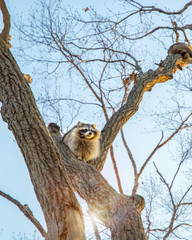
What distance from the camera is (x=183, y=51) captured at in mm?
6770

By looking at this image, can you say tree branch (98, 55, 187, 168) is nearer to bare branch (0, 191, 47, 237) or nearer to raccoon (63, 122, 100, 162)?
raccoon (63, 122, 100, 162)

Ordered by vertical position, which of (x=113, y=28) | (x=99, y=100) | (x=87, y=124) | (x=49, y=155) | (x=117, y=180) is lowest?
(x=49, y=155)

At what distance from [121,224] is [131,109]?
8.70 ft

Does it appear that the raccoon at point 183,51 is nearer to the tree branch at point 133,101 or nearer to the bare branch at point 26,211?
the tree branch at point 133,101

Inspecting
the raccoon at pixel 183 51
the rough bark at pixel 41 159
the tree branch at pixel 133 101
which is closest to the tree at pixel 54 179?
the rough bark at pixel 41 159

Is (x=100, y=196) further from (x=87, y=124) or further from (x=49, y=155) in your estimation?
(x=87, y=124)

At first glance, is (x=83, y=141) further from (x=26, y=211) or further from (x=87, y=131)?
(x=26, y=211)

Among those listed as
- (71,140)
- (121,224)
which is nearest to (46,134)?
(121,224)

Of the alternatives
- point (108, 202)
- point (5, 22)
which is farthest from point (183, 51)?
point (108, 202)

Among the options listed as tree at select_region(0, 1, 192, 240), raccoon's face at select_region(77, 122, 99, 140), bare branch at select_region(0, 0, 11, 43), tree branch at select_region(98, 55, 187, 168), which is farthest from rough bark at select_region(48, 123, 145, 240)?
bare branch at select_region(0, 0, 11, 43)

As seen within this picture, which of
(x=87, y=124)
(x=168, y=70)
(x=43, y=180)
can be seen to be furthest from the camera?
(x=87, y=124)

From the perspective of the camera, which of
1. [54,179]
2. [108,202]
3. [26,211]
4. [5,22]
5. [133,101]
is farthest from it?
[133,101]

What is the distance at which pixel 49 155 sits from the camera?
2541 mm

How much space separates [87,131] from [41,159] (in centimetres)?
359
